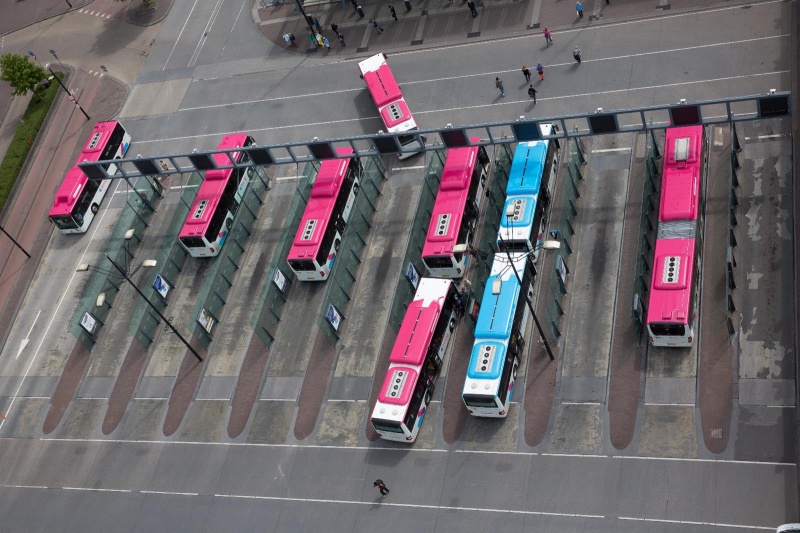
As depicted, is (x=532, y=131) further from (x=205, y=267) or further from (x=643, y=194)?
(x=205, y=267)

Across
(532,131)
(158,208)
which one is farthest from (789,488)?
(158,208)

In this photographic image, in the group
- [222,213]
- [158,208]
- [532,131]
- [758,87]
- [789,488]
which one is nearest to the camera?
[789,488]

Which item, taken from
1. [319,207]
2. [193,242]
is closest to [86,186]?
[193,242]

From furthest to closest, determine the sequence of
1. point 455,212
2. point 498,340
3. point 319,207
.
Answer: point 319,207 → point 455,212 → point 498,340

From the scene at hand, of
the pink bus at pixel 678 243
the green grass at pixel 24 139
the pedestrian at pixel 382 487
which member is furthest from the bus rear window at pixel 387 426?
the green grass at pixel 24 139

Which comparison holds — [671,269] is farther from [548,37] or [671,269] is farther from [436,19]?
[436,19]

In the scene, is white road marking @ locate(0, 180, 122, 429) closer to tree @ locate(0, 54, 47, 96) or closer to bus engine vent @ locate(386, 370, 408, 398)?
tree @ locate(0, 54, 47, 96)
